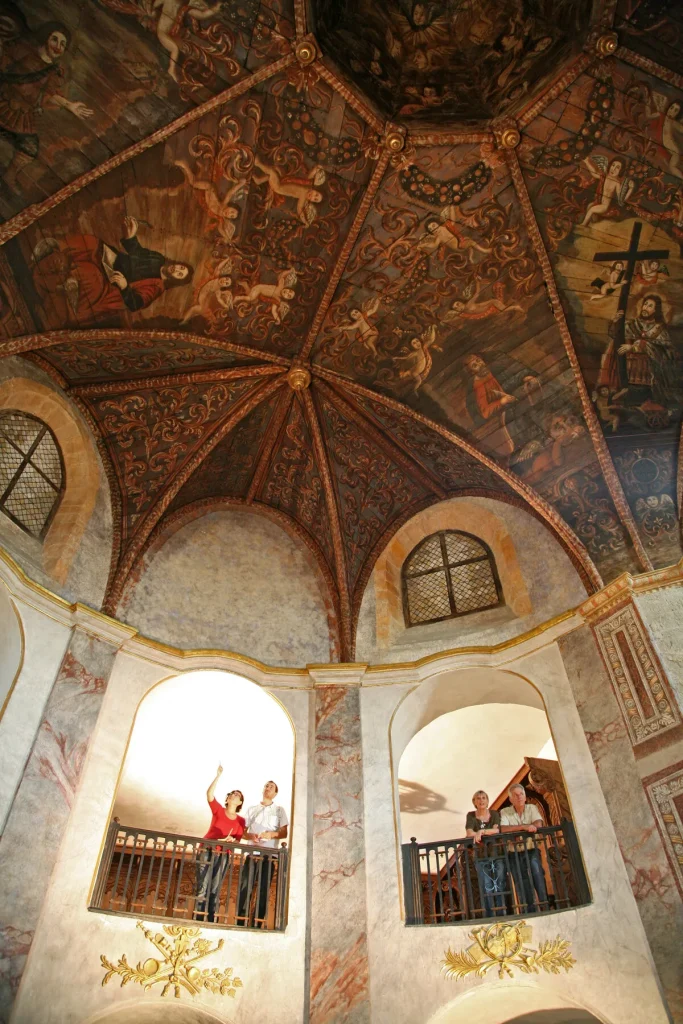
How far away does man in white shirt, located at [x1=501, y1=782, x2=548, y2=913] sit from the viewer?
8969 mm

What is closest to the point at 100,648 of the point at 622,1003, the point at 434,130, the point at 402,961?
the point at 402,961

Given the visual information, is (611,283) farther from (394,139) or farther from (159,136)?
(159,136)

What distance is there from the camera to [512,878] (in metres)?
9.13

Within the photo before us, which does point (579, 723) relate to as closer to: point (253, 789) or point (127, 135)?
point (253, 789)

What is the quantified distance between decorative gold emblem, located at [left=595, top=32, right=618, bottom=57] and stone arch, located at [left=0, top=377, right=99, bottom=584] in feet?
27.2

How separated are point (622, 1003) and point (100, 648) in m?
7.18

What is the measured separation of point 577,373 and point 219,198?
5.43 m

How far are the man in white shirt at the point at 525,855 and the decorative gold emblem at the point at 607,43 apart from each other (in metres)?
8.96

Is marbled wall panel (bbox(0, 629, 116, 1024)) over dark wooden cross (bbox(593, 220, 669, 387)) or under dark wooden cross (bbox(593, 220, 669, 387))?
under

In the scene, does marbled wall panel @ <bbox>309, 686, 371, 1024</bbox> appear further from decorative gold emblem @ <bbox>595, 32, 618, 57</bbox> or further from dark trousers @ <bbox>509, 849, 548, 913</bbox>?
decorative gold emblem @ <bbox>595, 32, 618, 57</bbox>

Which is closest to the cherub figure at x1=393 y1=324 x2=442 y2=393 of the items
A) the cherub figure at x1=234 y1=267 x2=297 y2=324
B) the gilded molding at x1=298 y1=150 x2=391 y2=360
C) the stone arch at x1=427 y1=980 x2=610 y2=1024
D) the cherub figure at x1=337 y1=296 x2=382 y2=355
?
the cherub figure at x1=337 y1=296 x2=382 y2=355

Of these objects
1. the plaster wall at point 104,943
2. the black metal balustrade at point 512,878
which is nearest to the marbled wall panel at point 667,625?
the black metal balustrade at point 512,878

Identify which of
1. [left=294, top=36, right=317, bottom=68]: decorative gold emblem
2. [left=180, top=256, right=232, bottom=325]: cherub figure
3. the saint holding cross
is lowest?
the saint holding cross

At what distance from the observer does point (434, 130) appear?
1035 centimetres
